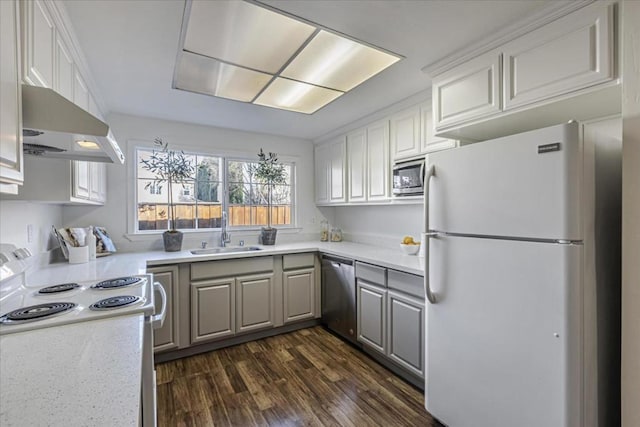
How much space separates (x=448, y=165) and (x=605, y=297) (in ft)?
2.99

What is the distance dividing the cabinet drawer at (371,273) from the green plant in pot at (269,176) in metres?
1.29

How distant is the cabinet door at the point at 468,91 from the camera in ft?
5.62

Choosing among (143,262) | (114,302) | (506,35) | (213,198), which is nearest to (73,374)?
(114,302)

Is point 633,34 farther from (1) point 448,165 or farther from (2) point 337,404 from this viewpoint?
(2) point 337,404

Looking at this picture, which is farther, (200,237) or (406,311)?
(200,237)

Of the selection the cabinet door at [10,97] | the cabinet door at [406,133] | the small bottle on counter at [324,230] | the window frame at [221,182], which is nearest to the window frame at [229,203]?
the window frame at [221,182]

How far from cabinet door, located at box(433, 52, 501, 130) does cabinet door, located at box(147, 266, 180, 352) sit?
243cm

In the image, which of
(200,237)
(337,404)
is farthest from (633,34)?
(200,237)

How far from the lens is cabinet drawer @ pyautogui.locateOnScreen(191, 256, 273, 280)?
2652 mm

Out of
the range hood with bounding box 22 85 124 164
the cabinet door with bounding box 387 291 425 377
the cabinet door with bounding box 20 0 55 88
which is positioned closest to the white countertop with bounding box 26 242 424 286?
the cabinet door with bounding box 387 291 425 377

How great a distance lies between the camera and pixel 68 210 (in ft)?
8.82

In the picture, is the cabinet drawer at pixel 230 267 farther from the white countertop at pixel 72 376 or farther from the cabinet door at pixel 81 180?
the white countertop at pixel 72 376

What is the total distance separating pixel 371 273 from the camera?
99.2 inches

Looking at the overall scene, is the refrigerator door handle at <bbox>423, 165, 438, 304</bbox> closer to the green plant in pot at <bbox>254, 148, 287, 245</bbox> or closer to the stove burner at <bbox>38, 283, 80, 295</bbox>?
the stove burner at <bbox>38, 283, 80, 295</bbox>
